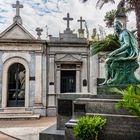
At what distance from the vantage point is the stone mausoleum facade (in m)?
15.1

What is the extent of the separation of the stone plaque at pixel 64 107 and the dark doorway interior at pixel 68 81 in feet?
28.1

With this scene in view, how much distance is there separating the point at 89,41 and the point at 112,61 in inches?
337

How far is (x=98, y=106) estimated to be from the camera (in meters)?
6.20

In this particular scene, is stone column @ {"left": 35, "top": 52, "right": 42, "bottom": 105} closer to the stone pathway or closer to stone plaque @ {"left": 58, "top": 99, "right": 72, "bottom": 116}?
the stone pathway

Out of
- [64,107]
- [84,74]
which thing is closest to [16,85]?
[84,74]

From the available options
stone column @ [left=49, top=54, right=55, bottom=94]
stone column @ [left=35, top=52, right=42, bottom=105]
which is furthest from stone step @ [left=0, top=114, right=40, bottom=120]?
stone column @ [left=49, top=54, right=55, bottom=94]

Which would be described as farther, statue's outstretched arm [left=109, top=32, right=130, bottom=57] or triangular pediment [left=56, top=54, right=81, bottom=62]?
triangular pediment [left=56, top=54, right=81, bottom=62]

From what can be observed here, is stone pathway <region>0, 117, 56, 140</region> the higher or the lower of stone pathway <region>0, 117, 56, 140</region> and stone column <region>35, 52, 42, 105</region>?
the lower

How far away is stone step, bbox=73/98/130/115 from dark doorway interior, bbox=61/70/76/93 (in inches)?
377

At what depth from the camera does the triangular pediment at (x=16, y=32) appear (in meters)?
15.3

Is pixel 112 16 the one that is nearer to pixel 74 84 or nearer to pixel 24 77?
pixel 74 84

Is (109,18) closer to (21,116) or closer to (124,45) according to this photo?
(21,116)

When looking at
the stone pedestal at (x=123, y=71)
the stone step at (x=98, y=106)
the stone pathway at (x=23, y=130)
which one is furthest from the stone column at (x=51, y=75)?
the stone step at (x=98, y=106)

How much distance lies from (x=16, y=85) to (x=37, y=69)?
1536 millimetres
